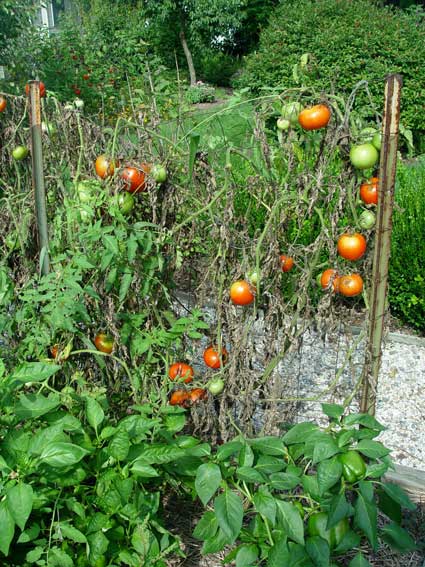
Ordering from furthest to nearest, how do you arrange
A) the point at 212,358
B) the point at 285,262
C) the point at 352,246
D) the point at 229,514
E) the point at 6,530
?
the point at 212,358 → the point at 285,262 → the point at 352,246 → the point at 229,514 → the point at 6,530

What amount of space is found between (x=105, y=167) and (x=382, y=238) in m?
0.78

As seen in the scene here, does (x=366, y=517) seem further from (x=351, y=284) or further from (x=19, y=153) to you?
(x=19, y=153)

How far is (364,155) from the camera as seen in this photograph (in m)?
1.63

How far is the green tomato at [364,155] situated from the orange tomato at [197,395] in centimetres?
85

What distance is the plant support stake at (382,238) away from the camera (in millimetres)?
1608

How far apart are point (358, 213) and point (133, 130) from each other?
759 mm

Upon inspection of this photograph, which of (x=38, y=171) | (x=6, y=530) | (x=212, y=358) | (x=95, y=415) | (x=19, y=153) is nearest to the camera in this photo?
(x=6, y=530)

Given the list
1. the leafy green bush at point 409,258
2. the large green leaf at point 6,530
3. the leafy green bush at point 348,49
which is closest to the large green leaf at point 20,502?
the large green leaf at point 6,530

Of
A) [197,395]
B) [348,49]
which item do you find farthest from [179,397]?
[348,49]

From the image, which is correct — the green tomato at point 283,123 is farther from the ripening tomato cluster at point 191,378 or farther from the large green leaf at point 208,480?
the large green leaf at point 208,480

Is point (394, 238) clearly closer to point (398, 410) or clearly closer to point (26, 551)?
point (398, 410)

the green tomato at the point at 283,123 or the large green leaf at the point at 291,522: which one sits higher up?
the green tomato at the point at 283,123

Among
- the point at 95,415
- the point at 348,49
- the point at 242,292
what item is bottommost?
the point at 95,415

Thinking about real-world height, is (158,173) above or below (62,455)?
above
